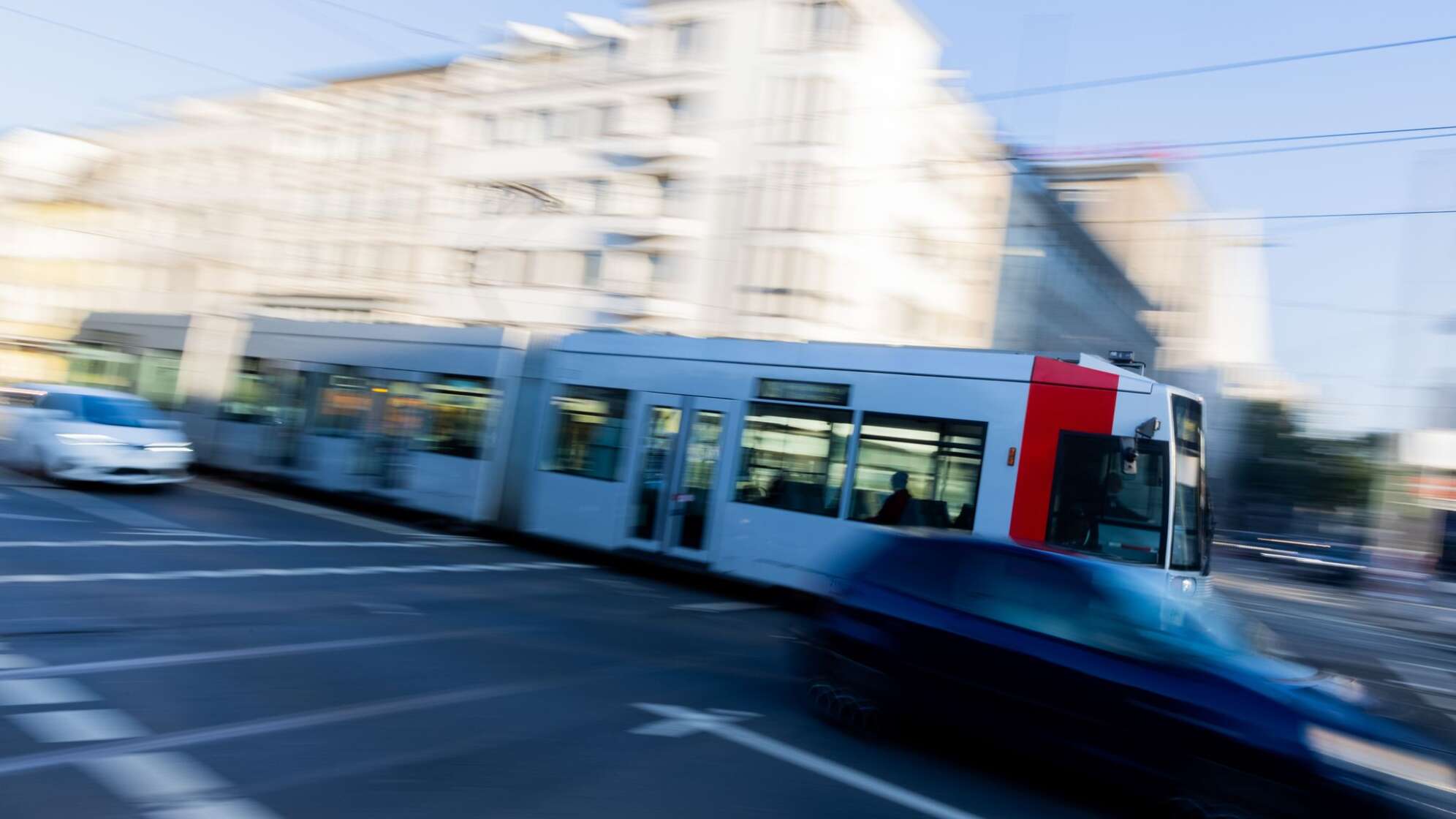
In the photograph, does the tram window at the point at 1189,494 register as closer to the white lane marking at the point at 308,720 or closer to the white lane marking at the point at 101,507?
the white lane marking at the point at 308,720

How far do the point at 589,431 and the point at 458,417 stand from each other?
9.22 feet

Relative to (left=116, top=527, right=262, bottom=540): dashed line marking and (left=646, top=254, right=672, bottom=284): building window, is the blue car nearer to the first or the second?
(left=116, top=527, right=262, bottom=540): dashed line marking

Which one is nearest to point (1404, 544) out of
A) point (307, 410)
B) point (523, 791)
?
point (307, 410)

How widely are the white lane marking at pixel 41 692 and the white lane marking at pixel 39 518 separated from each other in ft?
26.9

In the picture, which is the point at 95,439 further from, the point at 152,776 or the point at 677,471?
the point at 152,776

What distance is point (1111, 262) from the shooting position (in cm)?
4906

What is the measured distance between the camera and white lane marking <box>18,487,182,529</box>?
564 inches

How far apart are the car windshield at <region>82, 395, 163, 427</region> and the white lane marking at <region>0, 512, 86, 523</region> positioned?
12.9 ft

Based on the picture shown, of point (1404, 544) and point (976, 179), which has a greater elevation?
point (976, 179)

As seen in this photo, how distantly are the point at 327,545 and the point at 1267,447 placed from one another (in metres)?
64.4

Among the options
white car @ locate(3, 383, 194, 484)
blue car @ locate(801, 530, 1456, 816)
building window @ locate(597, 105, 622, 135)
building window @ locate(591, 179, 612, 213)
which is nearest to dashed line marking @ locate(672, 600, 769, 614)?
blue car @ locate(801, 530, 1456, 816)

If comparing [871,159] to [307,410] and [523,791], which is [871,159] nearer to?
[307,410]

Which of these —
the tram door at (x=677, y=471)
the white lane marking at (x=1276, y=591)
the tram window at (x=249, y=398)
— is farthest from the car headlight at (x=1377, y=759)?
the white lane marking at (x=1276, y=591)

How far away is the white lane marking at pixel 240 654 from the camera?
22.4 feet
